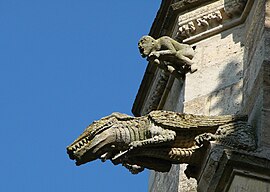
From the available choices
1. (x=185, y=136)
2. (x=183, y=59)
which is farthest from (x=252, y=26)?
(x=185, y=136)

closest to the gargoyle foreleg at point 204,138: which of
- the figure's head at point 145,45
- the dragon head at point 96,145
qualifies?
the dragon head at point 96,145

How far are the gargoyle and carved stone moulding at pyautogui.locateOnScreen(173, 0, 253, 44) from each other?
0.19 m

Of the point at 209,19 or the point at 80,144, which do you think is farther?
the point at 209,19

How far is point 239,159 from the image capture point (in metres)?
6.36

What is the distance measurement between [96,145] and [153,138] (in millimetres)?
357

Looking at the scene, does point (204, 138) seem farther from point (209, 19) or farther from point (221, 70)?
point (209, 19)

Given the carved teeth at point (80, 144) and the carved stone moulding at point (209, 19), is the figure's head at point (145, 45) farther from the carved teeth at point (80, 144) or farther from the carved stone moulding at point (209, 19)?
the carved teeth at point (80, 144)

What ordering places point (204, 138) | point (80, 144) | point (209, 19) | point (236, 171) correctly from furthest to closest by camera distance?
point (209, 19), point (80, 144), point (204, 138), point (236, 171)

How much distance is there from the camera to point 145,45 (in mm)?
8672

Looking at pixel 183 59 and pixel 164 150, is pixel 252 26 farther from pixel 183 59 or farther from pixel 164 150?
pixel 164 150

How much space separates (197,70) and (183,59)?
0.51 feet

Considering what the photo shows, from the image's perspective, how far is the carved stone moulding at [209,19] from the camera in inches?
338

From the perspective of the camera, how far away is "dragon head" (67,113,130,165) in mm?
6770

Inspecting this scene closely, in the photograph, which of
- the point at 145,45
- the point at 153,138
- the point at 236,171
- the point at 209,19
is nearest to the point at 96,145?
the point at 153,138
